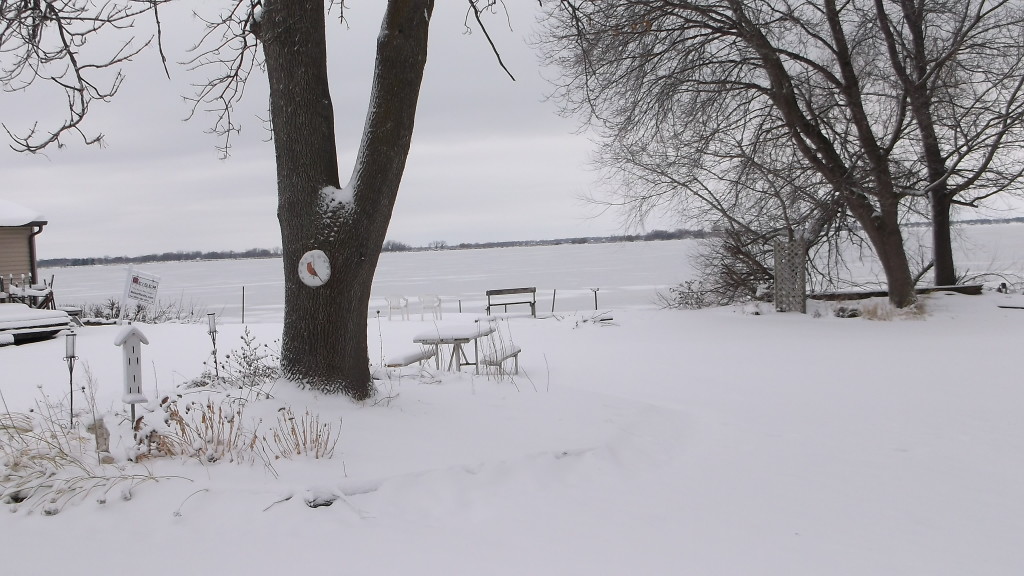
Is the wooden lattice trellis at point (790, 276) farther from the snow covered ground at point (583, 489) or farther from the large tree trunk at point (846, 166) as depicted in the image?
the snow covered ground at point (583, 489)

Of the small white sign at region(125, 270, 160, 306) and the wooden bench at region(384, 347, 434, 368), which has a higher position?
the small white sign at region(125, 270, 160, 306)

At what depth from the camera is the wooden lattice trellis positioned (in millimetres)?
13750

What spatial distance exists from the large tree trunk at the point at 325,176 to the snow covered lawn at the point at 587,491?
16.3 inches

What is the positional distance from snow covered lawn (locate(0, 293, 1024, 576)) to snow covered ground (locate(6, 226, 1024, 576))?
1 cm

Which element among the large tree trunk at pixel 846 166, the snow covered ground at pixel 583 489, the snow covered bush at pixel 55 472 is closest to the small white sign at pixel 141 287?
the snow covered ground at pixel 583 489

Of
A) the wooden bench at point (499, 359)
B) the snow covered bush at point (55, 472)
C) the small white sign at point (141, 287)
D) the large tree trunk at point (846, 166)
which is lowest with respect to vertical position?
the snow covered bush at point (55, 472)

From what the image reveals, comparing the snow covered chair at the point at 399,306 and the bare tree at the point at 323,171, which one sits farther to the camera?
the snow covered chair at the point at 399,306

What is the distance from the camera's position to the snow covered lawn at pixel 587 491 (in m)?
3.31

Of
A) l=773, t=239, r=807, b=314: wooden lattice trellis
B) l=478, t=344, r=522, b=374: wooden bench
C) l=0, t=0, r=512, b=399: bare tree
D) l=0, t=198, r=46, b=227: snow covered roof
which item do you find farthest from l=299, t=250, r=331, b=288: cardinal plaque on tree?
l=0, t=198, r=46, b=227: snow covered roof

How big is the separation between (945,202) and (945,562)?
14.4 meters

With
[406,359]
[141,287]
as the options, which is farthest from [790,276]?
[141,287]

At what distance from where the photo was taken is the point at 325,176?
5.16 metres

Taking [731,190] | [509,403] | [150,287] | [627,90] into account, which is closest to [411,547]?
[509,403]

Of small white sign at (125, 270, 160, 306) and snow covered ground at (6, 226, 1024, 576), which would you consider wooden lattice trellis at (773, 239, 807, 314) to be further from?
small white sign at (125, 270, 160, 306)
